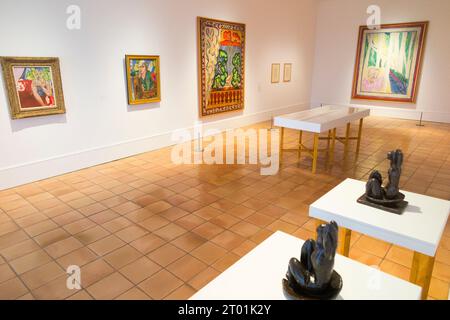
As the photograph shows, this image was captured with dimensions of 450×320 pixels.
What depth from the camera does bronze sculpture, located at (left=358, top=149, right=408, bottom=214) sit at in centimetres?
234

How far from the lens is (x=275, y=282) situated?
63.7 inches

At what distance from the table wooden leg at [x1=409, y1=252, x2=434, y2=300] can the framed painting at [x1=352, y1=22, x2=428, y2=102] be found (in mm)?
8346

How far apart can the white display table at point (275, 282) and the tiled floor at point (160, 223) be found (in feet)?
2.96

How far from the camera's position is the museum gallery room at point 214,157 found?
223 centimetres

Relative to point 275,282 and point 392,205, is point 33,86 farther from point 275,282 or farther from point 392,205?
point 392,205

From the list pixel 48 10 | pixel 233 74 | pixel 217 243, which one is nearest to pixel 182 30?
pixel 233 74

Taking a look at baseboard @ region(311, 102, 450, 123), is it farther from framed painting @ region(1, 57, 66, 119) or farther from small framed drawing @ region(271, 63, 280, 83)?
framed painting @ region(1, 57, 66, 119)

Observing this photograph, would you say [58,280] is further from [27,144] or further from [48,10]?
[48,10]

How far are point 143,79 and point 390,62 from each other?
23.7 feet

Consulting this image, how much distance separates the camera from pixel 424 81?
884cm

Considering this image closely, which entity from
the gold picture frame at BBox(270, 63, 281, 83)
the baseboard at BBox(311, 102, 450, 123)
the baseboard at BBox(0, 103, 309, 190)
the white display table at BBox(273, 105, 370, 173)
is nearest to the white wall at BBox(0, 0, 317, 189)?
the baseboard at BBox(0, 103, 309, 190)

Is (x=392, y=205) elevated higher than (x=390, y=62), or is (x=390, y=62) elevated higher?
(x=390, y=62)

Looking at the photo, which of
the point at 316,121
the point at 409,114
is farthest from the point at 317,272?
the point at 409,114
